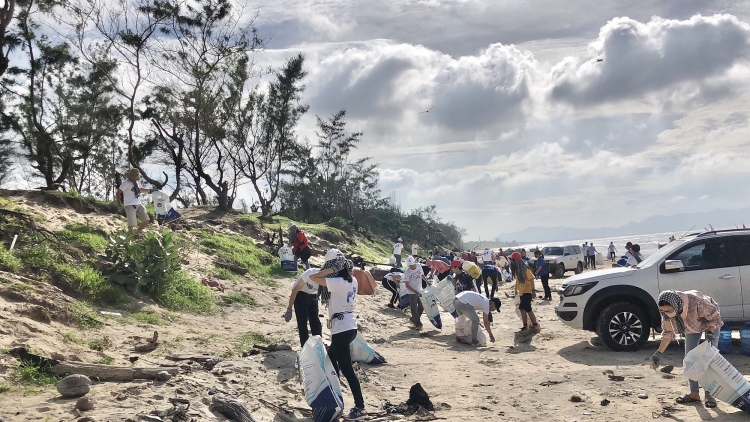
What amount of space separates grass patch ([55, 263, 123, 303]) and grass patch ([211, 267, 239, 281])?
4156mm

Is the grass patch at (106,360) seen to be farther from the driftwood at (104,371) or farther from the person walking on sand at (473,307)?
the person walking on sand at (473,307)

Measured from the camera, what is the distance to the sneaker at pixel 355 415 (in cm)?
620

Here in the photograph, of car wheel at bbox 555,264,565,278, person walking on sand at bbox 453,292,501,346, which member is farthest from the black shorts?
car wheel at bbox 555,264,565,278

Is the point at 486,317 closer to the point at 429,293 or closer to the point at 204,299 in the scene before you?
the point at 429,293

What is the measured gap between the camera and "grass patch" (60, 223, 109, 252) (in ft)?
36.3

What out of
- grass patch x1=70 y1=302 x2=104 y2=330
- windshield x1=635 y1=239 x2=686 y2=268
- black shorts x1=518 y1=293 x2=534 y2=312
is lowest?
black shorts x1=518 y1=293 x2=534 y2=312

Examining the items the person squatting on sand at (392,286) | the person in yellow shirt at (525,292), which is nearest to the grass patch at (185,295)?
the person squatting on sand at (392,286)

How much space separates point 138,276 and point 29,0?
13838 mm

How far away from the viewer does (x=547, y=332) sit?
12.2 meters

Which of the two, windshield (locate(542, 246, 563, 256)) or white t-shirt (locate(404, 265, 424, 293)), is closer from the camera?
white t-shirt (locate(404, 265, 424, 293))

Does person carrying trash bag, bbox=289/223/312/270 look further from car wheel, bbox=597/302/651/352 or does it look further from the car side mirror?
the car side mirror

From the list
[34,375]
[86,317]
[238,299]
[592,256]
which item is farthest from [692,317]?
[592,256]

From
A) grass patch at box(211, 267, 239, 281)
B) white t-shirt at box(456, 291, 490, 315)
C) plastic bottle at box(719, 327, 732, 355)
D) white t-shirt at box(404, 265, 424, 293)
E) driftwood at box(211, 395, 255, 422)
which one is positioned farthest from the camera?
grass patch at box(211, 267, 239, 281)

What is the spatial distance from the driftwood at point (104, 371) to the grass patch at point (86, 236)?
549cm
